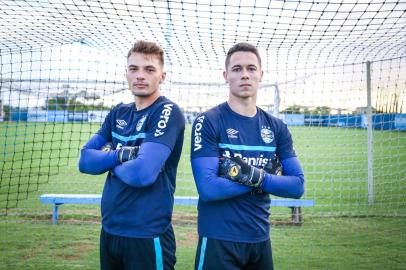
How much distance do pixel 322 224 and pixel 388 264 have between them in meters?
1.68

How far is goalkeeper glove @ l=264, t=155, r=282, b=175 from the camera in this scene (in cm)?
253

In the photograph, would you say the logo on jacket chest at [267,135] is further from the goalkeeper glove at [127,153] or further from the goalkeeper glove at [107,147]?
the goalkeeper glove at [107,147]

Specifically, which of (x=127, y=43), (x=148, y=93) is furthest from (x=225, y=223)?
(x=127, y=43)

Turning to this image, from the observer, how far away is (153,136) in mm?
2455

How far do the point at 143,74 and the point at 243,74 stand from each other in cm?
69

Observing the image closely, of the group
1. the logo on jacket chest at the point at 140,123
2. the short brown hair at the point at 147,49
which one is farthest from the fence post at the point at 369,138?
the logo on jacket chest at the point at 140,123

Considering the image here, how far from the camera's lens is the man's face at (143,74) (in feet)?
8.63

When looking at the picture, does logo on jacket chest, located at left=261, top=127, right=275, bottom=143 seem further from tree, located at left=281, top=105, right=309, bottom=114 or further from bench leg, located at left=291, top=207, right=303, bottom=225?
tree, located at left=281, top=105, right=309, bottom=114

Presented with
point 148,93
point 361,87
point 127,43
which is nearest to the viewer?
point 148,93

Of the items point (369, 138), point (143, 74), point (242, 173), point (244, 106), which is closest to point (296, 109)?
point (369, 138)

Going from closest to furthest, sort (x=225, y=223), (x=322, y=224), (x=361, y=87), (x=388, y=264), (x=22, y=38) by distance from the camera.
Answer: (x=225, y=223)
(x=388, y=264)
(x=22, y=38)
(x=322, y=224)
(x=361, y=87)

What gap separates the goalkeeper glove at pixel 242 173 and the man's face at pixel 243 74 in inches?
18.9

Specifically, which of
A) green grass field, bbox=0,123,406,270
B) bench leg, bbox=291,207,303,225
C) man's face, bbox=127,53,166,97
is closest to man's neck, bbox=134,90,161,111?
man's face, bbox=127,53,166,97

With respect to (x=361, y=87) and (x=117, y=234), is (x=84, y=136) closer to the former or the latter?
(x=361, y=87)
